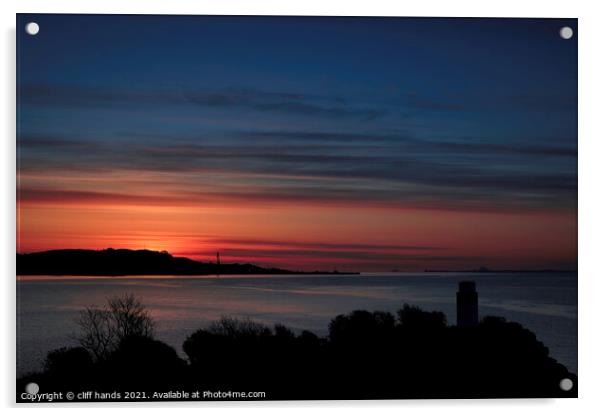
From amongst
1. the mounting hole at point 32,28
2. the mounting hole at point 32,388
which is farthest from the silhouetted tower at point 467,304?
the mounting hole at point 32,28

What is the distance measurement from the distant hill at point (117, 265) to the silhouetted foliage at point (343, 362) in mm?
236

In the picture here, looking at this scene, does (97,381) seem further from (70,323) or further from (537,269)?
(537,269)

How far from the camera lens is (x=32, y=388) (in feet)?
16.1

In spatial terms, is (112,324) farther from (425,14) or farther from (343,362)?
(425,14)

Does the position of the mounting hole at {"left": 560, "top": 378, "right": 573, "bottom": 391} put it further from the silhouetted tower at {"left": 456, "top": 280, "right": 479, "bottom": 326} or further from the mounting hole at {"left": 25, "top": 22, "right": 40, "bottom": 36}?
the mounting hole at {"left": 25, "top": 22, "right": 40, "bottom": 36}

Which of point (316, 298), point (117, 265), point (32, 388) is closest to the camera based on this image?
point (32, 388)

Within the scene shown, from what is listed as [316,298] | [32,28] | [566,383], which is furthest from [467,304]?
[32,28]

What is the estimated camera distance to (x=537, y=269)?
5.16 meters

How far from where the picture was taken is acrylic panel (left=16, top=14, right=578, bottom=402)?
16.4 feet

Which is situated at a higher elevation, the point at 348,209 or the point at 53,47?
the point at 53,47

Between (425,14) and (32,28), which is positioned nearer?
(32,28)

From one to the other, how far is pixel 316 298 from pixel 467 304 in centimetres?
88

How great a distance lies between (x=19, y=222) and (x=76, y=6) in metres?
1.26

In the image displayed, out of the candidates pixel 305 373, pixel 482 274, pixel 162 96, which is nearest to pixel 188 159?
pixel 162 96
